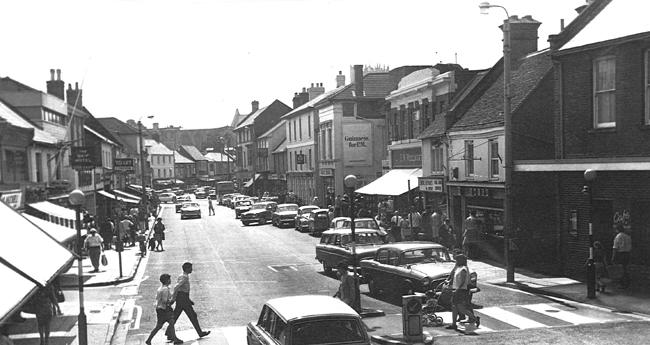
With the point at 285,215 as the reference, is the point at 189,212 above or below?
below

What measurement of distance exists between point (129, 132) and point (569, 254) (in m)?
78.9

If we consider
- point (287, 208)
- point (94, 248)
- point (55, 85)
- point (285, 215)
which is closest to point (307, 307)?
point (94, 248)

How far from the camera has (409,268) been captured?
17547mm

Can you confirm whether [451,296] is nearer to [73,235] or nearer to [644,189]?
[644,189]

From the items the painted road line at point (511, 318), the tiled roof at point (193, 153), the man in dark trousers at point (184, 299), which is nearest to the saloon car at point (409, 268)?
the painted road line at point (511, 318)

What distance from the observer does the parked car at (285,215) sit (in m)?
46.6

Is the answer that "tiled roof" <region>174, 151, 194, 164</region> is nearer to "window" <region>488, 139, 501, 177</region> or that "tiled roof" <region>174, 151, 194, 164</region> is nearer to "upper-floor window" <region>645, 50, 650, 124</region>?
"window" <region>488, 139, 501, 177</region>

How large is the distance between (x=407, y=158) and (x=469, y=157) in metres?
11.2

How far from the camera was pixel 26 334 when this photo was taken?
16422 millimetres

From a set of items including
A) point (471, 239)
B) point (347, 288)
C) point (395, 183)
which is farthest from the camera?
point (395, 183)

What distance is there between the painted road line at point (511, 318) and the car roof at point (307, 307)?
561cm

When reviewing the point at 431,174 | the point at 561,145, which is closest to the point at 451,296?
the point at 561,145

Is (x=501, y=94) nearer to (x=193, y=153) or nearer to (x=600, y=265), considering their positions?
(x=600, y=265)

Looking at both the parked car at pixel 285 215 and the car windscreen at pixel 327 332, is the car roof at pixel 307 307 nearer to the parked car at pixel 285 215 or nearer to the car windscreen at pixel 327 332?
the car windscreen at pixel 327 332
